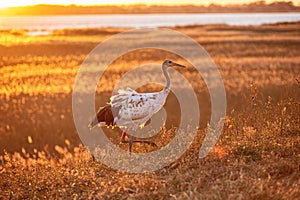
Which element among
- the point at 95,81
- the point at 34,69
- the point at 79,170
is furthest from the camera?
the point at 34,69

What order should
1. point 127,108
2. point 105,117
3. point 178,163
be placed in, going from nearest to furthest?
point 178,163 → point 127,108 → point 105,117

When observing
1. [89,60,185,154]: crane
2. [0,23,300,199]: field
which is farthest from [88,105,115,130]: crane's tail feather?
[0,23,300,199]: field

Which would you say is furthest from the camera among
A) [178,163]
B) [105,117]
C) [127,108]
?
[105,117]

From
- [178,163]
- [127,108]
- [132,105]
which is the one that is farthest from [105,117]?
[178,163]

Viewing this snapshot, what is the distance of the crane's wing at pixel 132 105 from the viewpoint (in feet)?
29.0

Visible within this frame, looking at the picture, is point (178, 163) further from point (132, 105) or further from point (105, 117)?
point (105, 117)

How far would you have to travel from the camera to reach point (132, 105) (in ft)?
29.0

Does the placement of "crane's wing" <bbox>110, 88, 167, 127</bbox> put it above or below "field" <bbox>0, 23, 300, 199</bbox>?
above

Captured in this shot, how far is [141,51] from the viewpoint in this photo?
37.2 metres

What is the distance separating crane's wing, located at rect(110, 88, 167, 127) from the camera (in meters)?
8.84

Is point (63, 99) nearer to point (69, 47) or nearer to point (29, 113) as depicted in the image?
point (29, 113)

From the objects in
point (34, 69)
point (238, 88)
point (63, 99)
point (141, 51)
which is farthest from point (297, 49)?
point (63, 99)

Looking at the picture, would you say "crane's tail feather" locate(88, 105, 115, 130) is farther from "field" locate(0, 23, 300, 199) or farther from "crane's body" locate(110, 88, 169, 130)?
"field" locate(0, 23, 300, 199)

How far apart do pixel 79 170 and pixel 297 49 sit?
31.3 m
